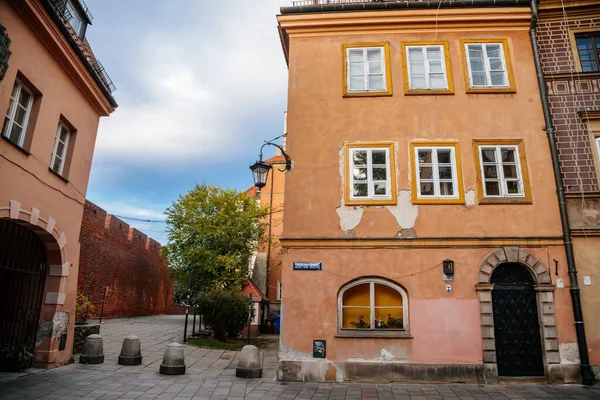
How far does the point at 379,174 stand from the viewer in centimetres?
1072

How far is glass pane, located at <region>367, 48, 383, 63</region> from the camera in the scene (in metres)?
11.7

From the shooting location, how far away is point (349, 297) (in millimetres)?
10078

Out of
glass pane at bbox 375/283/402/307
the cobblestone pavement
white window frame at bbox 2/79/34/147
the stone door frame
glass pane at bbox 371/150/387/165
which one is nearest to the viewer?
the cobblestone pavement

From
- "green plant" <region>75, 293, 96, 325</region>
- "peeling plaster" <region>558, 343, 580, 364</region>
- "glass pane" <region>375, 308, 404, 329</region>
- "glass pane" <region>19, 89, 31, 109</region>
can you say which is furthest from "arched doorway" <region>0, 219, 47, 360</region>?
"peeling plaster" <region>558, 343, 580, 364</region>

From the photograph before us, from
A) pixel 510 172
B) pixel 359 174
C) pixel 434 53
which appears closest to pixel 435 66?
pixel 434 53

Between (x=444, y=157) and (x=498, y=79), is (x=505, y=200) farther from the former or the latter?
(x=498, y=79)

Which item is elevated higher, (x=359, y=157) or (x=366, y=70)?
(x=366, y=70)

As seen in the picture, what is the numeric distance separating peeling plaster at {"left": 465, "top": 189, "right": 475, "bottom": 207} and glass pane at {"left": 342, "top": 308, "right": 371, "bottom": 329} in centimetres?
362

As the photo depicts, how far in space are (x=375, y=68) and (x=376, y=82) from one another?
1.49 feet

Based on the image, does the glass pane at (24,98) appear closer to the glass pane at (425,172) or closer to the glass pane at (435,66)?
the glass pane at (425,172)

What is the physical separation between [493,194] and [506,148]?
1326 mm

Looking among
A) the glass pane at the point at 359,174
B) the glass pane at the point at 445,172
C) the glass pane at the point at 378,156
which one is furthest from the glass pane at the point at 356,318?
the glass pane at the point at 445,172

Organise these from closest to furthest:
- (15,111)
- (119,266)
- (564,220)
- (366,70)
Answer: (15,111)
(564,220)
(366,70)
(119,266)

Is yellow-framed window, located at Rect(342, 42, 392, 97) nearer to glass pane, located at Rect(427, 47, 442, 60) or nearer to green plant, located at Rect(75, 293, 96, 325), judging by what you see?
glass pane, located at Rect(427, 47, 442, 60)
